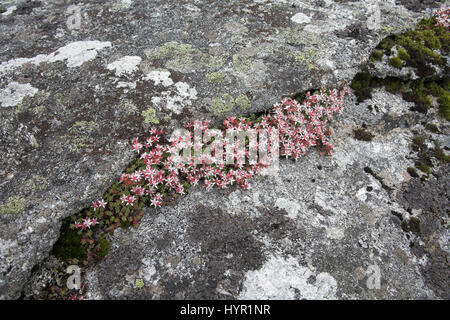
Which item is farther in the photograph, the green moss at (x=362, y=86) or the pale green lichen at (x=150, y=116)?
the green moss at (x=362, y=86)

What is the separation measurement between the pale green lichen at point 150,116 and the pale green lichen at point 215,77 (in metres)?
1.38

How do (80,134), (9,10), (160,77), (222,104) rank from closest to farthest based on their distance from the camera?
1. (80,134)
2. (222,104)
3. (160,77)
4. (9,10)

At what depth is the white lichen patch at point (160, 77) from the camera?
5919 millimetres

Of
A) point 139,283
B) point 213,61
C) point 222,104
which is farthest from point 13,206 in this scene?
point 213,61

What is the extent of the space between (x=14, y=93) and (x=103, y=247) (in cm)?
367

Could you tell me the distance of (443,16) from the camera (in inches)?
286

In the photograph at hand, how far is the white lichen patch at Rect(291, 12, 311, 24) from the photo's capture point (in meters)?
7.21

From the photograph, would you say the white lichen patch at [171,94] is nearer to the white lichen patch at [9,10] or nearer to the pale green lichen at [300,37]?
the pale green lichen at [300,37]

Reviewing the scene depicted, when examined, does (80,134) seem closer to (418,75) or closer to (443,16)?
(418,75)

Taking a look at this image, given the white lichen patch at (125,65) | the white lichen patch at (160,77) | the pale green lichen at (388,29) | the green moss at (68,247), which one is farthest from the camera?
the pale green lichen at (388,29)

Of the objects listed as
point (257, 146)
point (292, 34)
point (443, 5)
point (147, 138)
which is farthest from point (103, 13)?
point (443, 5)

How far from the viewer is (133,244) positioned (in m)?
4.41

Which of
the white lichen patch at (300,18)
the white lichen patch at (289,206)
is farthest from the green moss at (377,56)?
the white lichen patch at (289,206)
